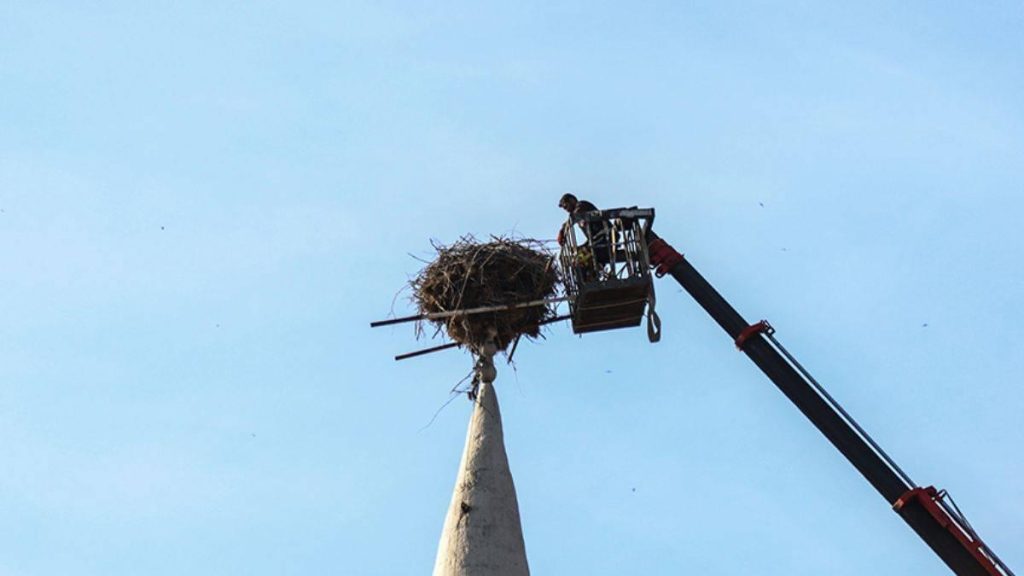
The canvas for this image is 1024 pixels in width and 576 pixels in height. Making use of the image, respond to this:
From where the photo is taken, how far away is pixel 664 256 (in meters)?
23.9

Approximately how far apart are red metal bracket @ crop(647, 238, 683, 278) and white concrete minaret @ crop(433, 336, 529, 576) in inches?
Answer: 184

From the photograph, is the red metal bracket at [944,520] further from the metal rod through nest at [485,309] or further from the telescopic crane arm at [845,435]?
the metal rod through nest at [485,309]

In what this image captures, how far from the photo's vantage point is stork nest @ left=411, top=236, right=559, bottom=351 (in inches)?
814

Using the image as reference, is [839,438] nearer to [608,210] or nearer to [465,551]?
[608,210]

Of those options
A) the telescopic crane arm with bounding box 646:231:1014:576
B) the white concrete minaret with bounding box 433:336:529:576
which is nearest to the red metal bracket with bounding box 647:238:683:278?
the telescopic crane arm with bounding box 646:231:1014:576

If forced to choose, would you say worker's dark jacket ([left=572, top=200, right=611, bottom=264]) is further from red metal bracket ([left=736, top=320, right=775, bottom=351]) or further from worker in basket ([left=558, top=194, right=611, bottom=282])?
red metal bracket ([left=736, top=320, right=775, bottom=351])

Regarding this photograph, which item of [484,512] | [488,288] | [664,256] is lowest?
[484,512]

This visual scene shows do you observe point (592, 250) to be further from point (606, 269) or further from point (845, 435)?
point (845, 435)

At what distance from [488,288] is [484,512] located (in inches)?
117

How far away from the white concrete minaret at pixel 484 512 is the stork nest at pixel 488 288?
972mm

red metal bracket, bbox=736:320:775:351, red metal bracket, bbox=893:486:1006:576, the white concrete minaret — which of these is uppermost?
red metal bracket, bbox=736:320:775:351

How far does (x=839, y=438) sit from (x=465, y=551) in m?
6.96

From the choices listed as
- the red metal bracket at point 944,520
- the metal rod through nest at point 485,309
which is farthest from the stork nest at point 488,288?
the red metal bracket at point 944,520

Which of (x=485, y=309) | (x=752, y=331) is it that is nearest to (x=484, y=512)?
(x=485, y=309)
